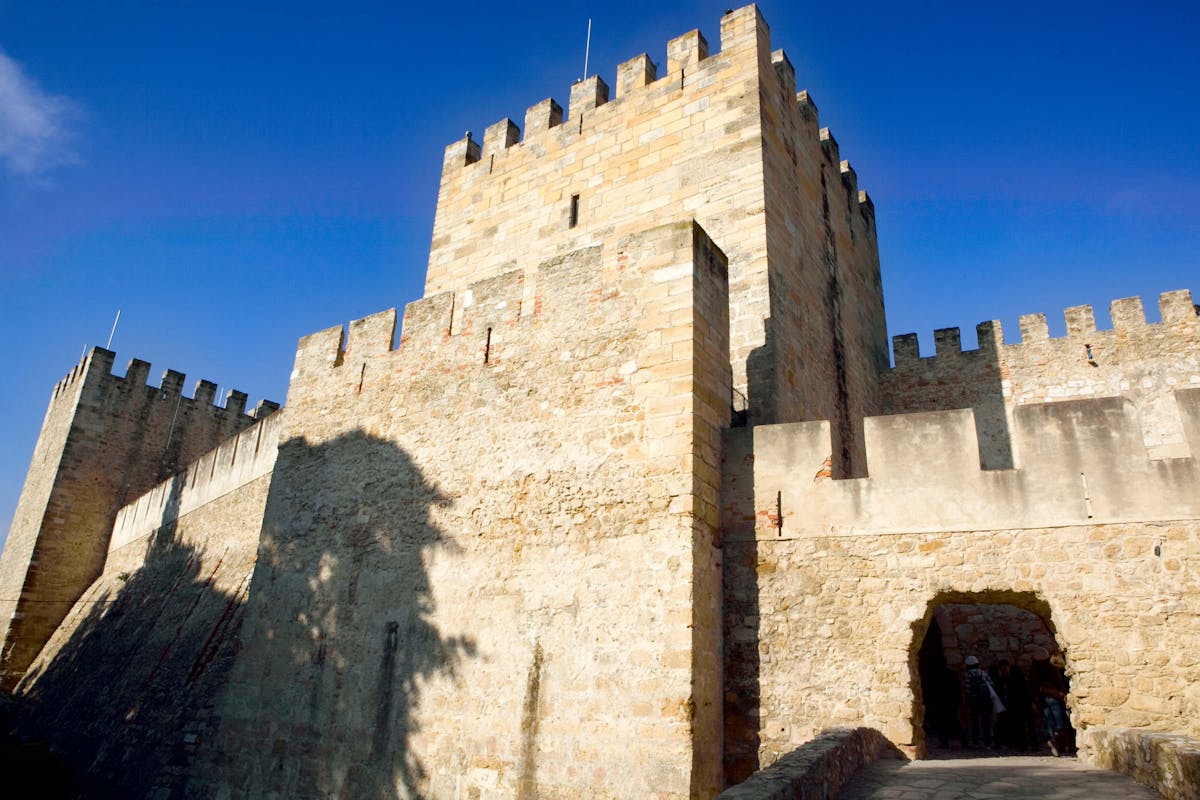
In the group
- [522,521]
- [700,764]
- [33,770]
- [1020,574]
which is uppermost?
[522,521]

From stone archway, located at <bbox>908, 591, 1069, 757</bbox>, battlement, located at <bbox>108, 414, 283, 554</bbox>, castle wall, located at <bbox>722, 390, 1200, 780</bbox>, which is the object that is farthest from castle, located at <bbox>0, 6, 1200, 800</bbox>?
stone archway, located at <bbox>908, 591, 1069, 757</bbox>

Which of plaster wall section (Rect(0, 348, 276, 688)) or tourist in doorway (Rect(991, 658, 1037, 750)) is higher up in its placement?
plaster wall section (Rect(0, 348, 276, 688))

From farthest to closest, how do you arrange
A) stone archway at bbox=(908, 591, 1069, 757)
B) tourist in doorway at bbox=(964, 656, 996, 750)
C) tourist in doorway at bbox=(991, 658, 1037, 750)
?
stone archway at bbox=(908, 591, 1069, 757)
tourist in doorway at bbox=(964, 656, 996, 750)
tourist in doorway at bbox=(991, 658, 1037, 750)

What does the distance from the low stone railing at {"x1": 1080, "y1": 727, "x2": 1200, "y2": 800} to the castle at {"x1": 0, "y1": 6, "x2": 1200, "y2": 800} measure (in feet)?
0.19

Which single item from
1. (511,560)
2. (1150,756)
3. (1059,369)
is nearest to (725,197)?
(511,560)

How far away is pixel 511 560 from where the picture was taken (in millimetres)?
7777

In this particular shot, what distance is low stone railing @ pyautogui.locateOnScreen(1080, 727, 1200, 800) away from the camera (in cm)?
409

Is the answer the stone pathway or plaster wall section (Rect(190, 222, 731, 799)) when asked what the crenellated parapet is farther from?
the stone pathway

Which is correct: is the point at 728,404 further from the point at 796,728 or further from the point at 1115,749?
the point at 1115,749

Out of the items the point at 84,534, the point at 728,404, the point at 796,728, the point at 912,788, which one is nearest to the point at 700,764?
the point at 796,728

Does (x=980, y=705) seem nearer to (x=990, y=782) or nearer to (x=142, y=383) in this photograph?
(x=990, y=782)

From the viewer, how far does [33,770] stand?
40.6ft

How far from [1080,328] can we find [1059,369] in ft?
2.91

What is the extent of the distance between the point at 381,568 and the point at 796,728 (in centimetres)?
484
